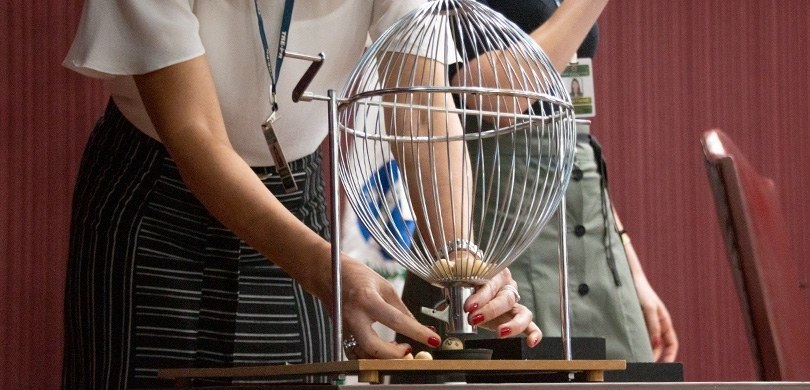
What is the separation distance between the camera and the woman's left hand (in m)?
0.79

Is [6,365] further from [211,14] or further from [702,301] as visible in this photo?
[702,301]

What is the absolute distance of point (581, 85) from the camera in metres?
1.68

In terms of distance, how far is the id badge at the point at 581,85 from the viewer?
167 cm

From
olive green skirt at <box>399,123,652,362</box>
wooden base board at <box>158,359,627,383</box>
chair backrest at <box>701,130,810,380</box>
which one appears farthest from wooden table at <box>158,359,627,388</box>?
olive green skirt at <box>399,123,652,362</box>

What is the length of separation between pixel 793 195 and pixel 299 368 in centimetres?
239

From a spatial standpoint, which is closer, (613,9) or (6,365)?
(6,365)

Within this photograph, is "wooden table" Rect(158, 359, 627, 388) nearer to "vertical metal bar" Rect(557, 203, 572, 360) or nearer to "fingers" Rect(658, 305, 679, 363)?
"vertical metal bar" Rect(557, 203, 572, 360)

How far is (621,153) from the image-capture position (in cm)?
269

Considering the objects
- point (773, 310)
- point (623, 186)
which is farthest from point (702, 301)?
point (773, 310)

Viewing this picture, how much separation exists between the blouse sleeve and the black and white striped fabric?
0.15 metres

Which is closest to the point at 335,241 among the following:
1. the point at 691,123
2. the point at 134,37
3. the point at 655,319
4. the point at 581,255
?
the point at 134,37

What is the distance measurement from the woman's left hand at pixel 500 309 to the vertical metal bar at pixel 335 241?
96 mm

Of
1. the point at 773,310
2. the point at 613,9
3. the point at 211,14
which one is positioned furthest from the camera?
the point at 613,9

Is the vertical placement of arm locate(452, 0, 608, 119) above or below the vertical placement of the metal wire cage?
above
